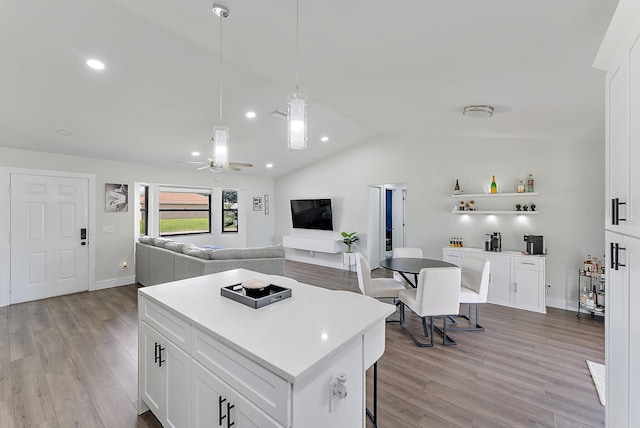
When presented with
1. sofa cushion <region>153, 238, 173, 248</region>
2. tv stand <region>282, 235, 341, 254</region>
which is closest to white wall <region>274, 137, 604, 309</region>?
tv stand <region>282, 235, 341, 254</region>

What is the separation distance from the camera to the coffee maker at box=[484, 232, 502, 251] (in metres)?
4.54

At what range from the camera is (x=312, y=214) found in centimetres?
737

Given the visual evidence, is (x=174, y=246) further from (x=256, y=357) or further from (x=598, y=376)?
(x=598, y=376)

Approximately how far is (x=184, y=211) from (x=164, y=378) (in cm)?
557

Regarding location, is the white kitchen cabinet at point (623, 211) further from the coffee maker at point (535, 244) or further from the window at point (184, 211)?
the window at point (184, 211)

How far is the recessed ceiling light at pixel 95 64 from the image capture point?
9.00 ft

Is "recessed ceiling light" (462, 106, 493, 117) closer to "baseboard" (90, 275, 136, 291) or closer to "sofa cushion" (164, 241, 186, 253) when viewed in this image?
"sofa cushion" (164, 241, 186, 253)

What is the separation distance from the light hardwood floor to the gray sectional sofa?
0.86 metres

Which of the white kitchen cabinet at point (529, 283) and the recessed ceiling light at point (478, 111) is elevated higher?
the recessed ceiling light at point (478, 111)

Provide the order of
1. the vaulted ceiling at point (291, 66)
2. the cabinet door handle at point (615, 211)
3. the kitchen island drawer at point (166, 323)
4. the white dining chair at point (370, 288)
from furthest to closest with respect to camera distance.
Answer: the white dining chair at point (370, 288), the vaulted ceiling at point (291, 66), the kitchen island drawer at point (166, 323), the cabinet door handle at point (615, 211)

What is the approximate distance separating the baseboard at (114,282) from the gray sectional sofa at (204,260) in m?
0.96

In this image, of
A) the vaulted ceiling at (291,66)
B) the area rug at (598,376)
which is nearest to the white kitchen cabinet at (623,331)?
the area rug at (598,376)

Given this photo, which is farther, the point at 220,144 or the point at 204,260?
the point at 204,260

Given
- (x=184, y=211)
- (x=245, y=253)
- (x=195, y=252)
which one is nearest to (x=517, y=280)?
(x=245, y=253)
